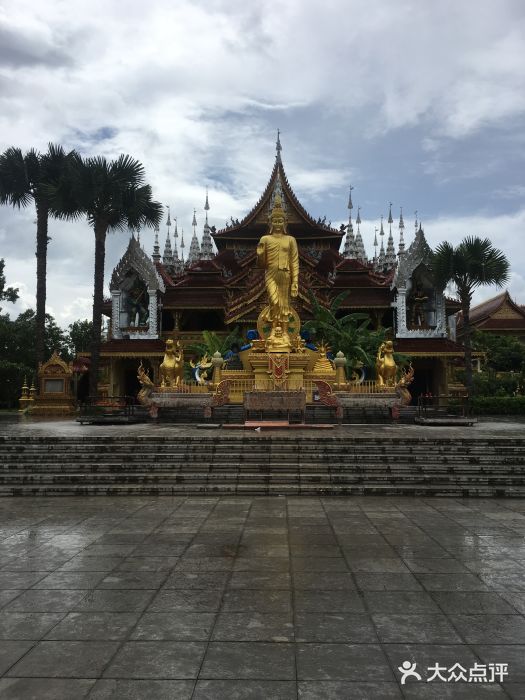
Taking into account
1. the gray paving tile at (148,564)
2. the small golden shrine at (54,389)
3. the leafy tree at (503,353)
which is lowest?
the gray paving tile at (148,564)

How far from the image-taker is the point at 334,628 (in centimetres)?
410

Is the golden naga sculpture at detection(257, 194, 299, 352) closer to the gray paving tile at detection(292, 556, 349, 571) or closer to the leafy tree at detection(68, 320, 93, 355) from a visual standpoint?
the gray paving tile at detection(292, 556, 349, 571)

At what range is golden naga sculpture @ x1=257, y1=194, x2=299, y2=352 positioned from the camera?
2298 cm

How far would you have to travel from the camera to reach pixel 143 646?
12.5 ft

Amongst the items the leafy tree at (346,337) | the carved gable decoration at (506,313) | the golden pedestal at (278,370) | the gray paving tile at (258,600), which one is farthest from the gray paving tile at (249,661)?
the carved gable decoration at (506,313)

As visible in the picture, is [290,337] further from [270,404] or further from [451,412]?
[451,412]

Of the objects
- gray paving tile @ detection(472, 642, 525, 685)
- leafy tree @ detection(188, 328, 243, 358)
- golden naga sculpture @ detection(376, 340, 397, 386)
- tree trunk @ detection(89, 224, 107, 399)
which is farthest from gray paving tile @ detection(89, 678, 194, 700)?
leafy tree @ detection(188, 328, 243, 358)

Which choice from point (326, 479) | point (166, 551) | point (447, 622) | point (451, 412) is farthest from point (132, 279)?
point (447, 622)

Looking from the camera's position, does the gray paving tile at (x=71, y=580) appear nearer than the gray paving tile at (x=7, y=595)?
No

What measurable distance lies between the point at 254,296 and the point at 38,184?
1266 centimetres

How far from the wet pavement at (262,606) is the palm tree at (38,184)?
23738mm

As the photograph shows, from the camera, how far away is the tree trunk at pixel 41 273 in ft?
94.2

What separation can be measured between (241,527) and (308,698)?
12.9 feet

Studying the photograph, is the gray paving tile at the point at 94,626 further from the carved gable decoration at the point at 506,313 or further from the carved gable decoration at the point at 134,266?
the carved gable decoration at the point at 506,313
